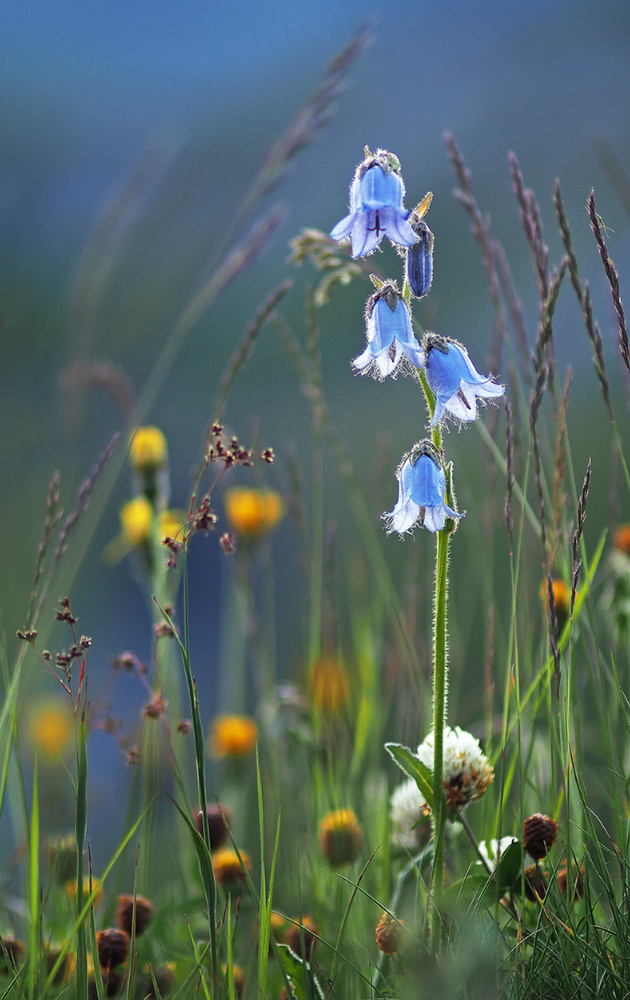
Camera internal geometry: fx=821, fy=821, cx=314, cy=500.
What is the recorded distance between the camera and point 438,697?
0.65m

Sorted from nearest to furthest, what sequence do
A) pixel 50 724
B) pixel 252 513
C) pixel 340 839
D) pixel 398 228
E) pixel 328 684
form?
pixel 398 228 → pixel 340 839 → pixel 328 684 → pixel 252 513 → pixel 50 724

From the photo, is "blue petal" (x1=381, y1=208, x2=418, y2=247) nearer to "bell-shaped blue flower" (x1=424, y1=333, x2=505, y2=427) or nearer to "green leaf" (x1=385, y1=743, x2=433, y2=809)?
"bell-shaped blue flower" (x1=424, y1=333, x2=505, y2=427)

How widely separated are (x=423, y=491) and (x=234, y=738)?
888 mm

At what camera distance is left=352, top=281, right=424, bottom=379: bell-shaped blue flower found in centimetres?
64

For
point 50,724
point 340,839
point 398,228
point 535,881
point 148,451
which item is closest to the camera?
point 398,228

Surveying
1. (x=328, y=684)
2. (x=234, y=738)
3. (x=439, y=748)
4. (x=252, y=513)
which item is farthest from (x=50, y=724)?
(x=439, y=748)

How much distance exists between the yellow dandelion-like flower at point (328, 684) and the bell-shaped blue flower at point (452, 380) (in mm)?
423

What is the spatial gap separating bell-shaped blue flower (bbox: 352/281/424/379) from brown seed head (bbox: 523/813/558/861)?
1.31 ft

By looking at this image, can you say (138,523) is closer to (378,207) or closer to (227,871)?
(227,871)

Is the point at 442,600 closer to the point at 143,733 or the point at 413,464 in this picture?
the point at 413,464

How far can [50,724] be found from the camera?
5.79 feet

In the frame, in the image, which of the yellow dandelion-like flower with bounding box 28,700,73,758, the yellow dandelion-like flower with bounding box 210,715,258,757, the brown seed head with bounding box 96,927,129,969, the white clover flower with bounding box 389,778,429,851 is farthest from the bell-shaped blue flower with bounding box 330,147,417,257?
the yellow dandelion-like flower with bounding box 28,700,73,758

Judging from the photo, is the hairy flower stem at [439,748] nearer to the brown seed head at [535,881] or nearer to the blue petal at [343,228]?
the brown seed head at [535,881]

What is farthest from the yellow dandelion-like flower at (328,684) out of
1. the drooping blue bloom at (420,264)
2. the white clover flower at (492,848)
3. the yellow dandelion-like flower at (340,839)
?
the drooping blue bloom at (420,264)
